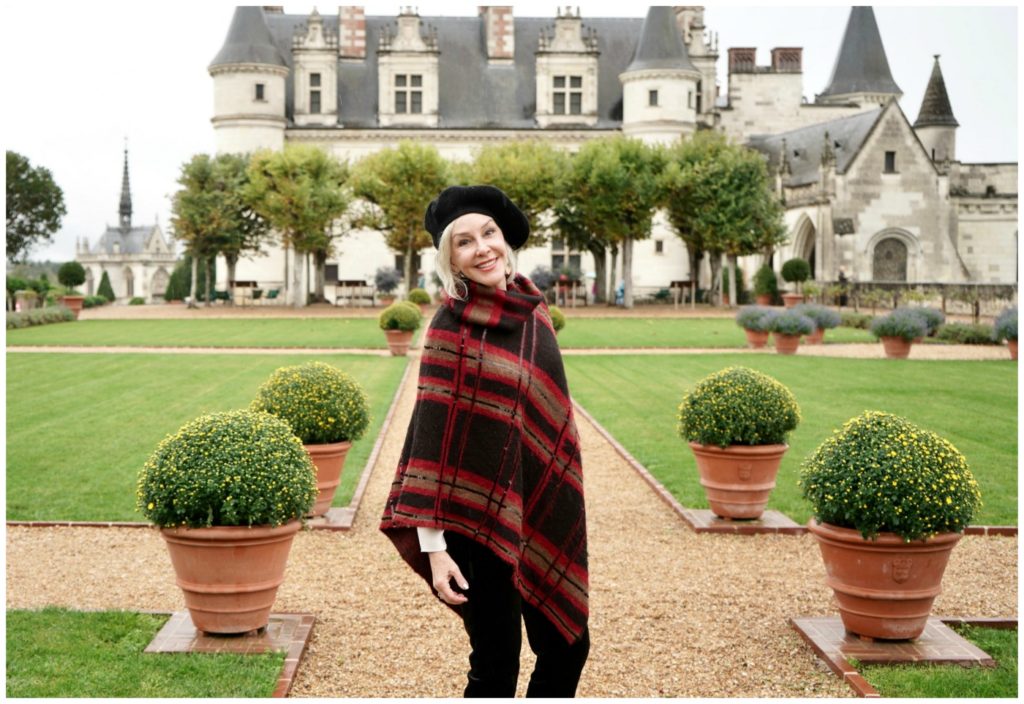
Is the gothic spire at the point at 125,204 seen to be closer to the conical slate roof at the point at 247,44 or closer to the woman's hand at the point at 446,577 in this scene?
the conical slate roof at the point at 247,44

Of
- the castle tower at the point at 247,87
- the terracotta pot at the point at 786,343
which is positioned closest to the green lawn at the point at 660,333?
the terracotta pot at the point at 786,343

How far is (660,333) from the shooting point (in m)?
30.4

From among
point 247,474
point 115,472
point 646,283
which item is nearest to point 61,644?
point 247,474

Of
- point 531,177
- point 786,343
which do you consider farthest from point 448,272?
point 531,177

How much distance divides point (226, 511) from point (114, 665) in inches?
36.8

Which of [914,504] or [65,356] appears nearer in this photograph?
[914,504]

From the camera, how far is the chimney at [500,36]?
191 feet

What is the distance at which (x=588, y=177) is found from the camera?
43.6 metres

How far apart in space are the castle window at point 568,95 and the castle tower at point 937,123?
16.8m

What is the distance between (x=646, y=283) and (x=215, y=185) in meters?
21.5

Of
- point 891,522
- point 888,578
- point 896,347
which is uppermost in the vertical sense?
point 891,522

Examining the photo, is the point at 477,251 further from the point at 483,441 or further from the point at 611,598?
the point at 611,598

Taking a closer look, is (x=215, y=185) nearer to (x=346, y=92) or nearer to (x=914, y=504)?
(x=346, y=92)

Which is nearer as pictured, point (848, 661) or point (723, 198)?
point (848, 661)
